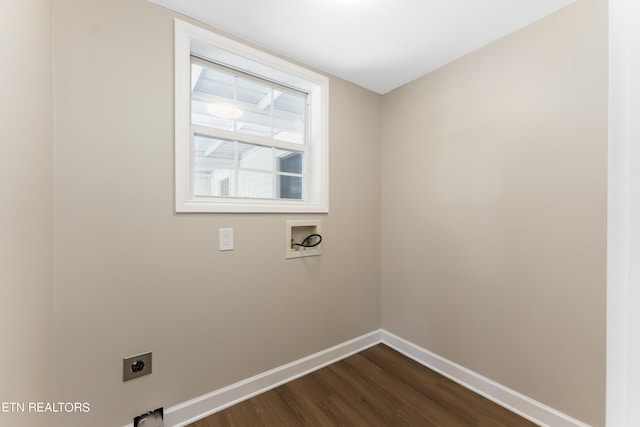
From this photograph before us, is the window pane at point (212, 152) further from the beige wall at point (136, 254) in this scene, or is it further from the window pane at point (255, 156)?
the beige wall at point (136, 254)

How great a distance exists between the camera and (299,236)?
6.65ft

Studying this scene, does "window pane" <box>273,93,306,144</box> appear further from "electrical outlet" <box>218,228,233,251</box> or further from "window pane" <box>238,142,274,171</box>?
"electrical outlet" <box>218,228,233,251</box>

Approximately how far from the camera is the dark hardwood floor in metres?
1.50

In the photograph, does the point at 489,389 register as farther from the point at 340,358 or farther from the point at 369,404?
the point at 340,358

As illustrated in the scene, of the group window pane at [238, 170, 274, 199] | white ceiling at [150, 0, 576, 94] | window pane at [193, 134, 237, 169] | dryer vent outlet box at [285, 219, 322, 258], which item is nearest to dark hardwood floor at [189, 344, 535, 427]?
dryer vent outlet box at [285, 219, 322, 258]

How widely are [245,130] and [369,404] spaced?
6.47 ft

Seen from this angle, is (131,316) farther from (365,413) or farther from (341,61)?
(341,61)

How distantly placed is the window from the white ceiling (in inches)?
4.7

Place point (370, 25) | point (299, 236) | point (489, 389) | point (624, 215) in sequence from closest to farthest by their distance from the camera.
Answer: point (624, 215)
point (370, 25)
point (489, 389)
point (299, 236)

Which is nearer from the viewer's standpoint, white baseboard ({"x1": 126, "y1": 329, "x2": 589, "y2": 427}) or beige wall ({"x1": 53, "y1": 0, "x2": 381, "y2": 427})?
A: beige wall ({"x1": 53, "y1": 0, "x2": 381, "y2": 427})

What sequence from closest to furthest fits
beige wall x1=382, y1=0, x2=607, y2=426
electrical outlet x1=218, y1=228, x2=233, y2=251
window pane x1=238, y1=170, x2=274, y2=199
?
1. beige wall x1=382, y1=0, x2=607, y2=426
2. electrical outlet x1=218, y1=228, x2=233, y2=251
3. window pane x1=238, y1=170, x2=274, y2=199

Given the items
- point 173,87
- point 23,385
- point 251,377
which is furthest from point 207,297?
point 173,87

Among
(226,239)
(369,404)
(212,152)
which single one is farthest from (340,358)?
(212,152)

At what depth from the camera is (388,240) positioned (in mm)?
2393
